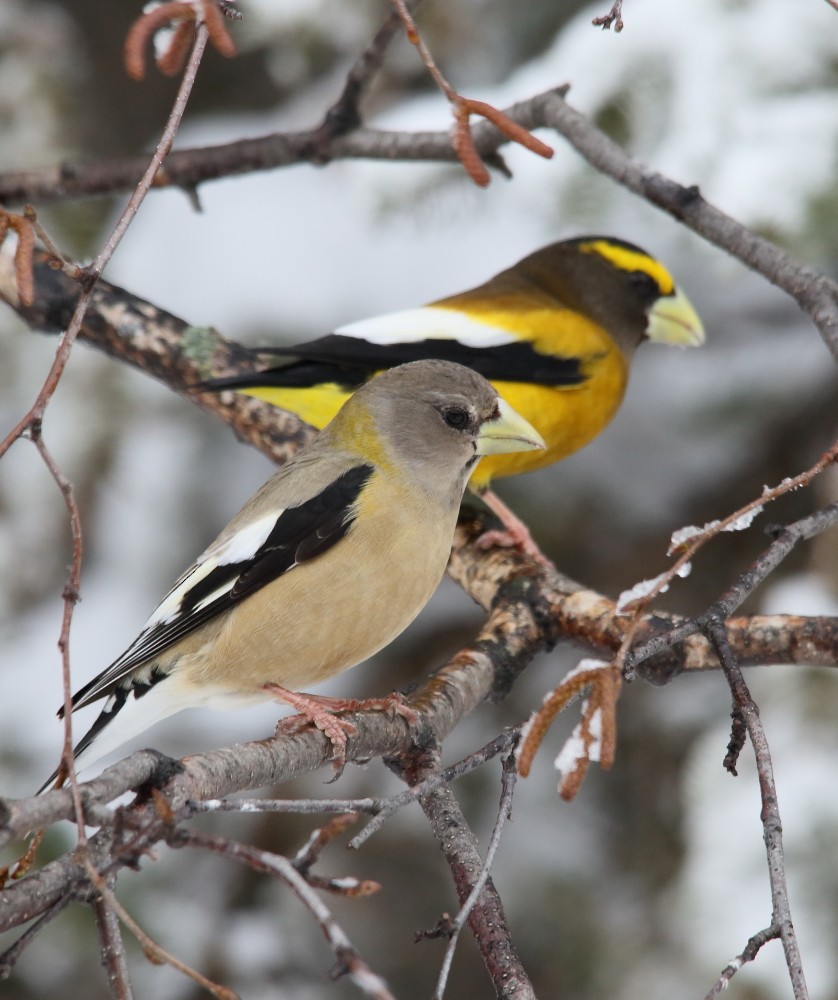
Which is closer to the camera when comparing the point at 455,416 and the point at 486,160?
the point at 455,416

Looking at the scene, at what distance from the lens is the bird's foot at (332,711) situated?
7.25 ft

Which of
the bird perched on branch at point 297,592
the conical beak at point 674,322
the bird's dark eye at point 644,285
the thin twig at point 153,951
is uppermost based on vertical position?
the bird's dark eye at point 644,285

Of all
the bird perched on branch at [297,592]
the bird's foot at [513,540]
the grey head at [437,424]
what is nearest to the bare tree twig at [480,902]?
the bird perched on branch at [297,592]

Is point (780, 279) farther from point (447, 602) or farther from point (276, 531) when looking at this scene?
point (447, 602)

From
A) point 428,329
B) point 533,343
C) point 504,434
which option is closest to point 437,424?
point 504,434

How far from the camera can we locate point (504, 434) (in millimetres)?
2816

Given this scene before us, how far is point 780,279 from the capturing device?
287cm

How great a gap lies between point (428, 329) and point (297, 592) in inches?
52.1

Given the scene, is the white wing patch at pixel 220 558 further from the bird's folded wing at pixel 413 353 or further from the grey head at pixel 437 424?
the bird's folded wing at pixel 413 353

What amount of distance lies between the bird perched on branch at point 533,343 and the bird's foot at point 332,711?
0.97 m

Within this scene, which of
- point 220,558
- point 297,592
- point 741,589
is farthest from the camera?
point 220,558

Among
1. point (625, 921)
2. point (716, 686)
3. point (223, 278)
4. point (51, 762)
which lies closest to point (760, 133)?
point (716, 686)

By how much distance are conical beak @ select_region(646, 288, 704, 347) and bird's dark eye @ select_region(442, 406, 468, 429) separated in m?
1.57

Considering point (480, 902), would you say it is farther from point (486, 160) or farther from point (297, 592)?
point (486, 160)
